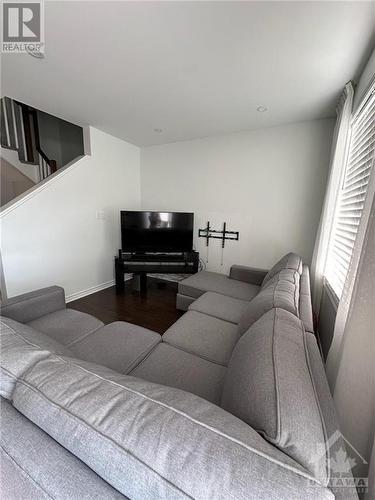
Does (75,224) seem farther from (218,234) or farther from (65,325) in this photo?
(218,234)

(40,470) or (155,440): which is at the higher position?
(155,440)

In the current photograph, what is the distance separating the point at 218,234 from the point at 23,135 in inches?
140

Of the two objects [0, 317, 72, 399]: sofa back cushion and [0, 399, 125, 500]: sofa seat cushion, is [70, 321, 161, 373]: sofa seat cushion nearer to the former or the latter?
[0, 317, 72, 399]: sofa back cushion

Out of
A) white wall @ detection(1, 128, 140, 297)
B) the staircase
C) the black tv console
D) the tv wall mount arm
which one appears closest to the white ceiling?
white wall @ detection(1, 128, 140, 297)

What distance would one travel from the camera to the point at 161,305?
2.87 m

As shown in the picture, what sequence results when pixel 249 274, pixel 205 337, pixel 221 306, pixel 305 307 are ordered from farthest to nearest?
pixel 249 274
pixel 221 306
pixel 205 337
pixel 305 307

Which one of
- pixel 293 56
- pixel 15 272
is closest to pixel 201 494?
pixel 293 56

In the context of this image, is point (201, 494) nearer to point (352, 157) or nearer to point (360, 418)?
point (360, 418)

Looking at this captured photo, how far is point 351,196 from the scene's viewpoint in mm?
1671

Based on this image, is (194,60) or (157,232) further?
(157,232)

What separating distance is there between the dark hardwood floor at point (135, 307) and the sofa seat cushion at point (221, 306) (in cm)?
61

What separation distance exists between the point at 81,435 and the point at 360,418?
3.44 feet

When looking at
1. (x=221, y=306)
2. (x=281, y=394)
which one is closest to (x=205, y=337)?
(x=221, y=306)

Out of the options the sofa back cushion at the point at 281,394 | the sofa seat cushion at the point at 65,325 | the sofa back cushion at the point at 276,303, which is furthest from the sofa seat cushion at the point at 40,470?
the sofa back cushion at the point at 276,303
